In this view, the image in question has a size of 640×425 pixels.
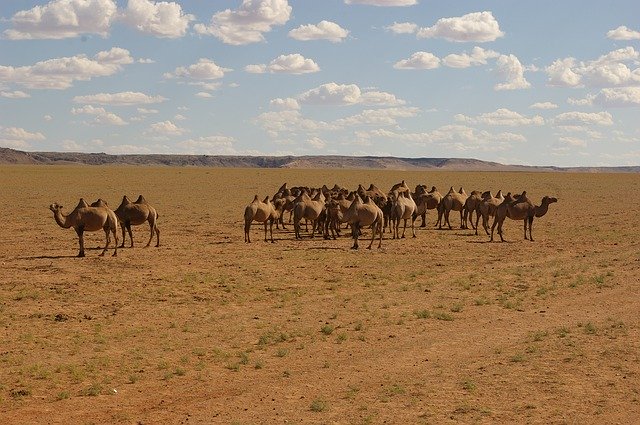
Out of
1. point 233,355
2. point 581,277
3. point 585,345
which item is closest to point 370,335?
point 233,355

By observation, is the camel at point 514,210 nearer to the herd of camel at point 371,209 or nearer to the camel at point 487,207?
the herd of camel at point 371,209

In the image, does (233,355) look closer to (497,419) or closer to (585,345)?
(497,419)

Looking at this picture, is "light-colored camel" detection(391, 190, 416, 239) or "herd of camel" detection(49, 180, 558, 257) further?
"light-colored camel" detection(391, 190, 416, 239)

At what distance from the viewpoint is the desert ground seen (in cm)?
1034

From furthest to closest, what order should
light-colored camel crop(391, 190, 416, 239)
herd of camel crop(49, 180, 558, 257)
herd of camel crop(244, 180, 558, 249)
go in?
light-colored camel crop(391, 190, 416, 239) < herd of camel crop(244, 180, 558, 249) < herd of camel crop(49, 180, 558, 257)

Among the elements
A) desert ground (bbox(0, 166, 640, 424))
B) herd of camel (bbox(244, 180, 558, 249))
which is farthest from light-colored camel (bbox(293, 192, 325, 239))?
desert ground (bbox(0, 166, 640, 424))

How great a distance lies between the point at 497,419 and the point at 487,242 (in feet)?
61.0

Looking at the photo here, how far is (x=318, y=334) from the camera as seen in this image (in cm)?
1416

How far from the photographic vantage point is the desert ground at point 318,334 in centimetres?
1034


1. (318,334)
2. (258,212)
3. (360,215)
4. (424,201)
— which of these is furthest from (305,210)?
(318,334)

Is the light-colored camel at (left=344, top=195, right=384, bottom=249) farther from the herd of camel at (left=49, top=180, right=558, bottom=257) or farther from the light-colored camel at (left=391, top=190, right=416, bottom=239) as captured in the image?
the light-colored camel at (left=391, top=190, right=416, bottom=239)

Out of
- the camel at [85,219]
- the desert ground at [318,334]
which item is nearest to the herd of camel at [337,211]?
the camel at [85,219]

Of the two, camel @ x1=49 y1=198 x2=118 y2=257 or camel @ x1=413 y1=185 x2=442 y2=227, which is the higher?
camel @ x1=413 y1=185 x2=442 y2=227

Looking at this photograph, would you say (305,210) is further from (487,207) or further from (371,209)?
(487,207)
